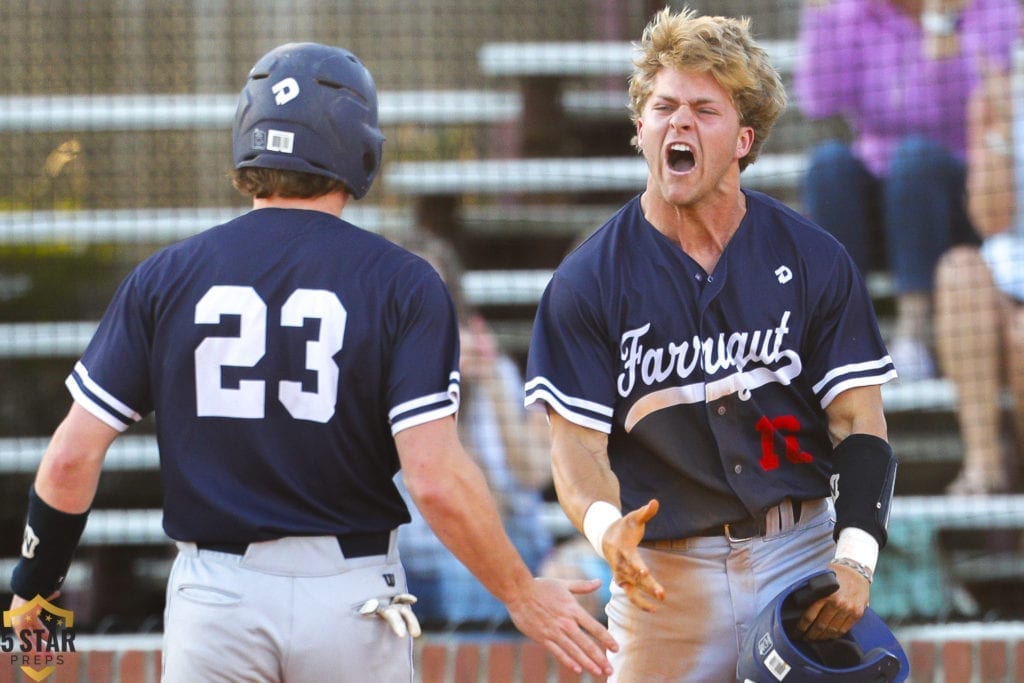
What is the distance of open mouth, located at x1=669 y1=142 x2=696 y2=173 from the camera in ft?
10.9

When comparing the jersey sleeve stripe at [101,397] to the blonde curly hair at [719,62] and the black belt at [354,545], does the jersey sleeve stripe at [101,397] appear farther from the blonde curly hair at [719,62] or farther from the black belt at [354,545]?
the blonde curly hair at [719,62]

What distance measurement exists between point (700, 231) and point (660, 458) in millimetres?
539

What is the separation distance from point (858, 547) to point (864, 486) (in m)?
0.13

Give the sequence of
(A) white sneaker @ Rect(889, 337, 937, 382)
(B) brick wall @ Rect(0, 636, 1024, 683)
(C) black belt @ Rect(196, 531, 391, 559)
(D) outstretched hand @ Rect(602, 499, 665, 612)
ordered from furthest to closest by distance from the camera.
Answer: (A) white sneaker @ Rect(889, 337, 937, 382) < (B) brick wall @ Rect(0, 636, 1024, 683) < (C) black belt @ Rect(196, 531, 391, 559) < (D) outstretched hand @ Rect(602, 499, 665, 612)

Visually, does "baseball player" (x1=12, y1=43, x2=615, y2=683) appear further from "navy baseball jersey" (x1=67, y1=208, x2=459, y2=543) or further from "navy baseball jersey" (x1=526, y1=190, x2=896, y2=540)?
"navy baseball jersey" (x1=526, y1=190, x2=896, y2=540)

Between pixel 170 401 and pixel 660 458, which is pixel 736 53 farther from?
pixel 170 401

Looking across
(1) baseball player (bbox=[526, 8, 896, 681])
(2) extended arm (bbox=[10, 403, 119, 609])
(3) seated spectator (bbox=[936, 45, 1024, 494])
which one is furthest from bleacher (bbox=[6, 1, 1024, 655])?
(2) extended arm (bbox=[10, 403, 119, 609])

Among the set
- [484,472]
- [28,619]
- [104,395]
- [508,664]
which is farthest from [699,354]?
[484,472]

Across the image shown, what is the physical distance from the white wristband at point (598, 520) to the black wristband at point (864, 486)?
1.64ft

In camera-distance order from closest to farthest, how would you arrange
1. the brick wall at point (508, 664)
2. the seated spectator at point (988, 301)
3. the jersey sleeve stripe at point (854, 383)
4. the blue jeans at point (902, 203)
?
the jersey sleeve stripe at point (854, 383), the brick wall at point (508, 664), the seated spectator at point (988, 301), the blue jeans at point (902, 203)

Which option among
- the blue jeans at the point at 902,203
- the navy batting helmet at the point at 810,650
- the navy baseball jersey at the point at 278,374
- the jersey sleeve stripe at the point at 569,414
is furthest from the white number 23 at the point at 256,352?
the blue jeans at the point at 902,203

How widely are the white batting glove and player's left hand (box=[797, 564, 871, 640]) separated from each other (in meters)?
0.83

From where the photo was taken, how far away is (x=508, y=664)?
534cm

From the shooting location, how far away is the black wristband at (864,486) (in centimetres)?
321
